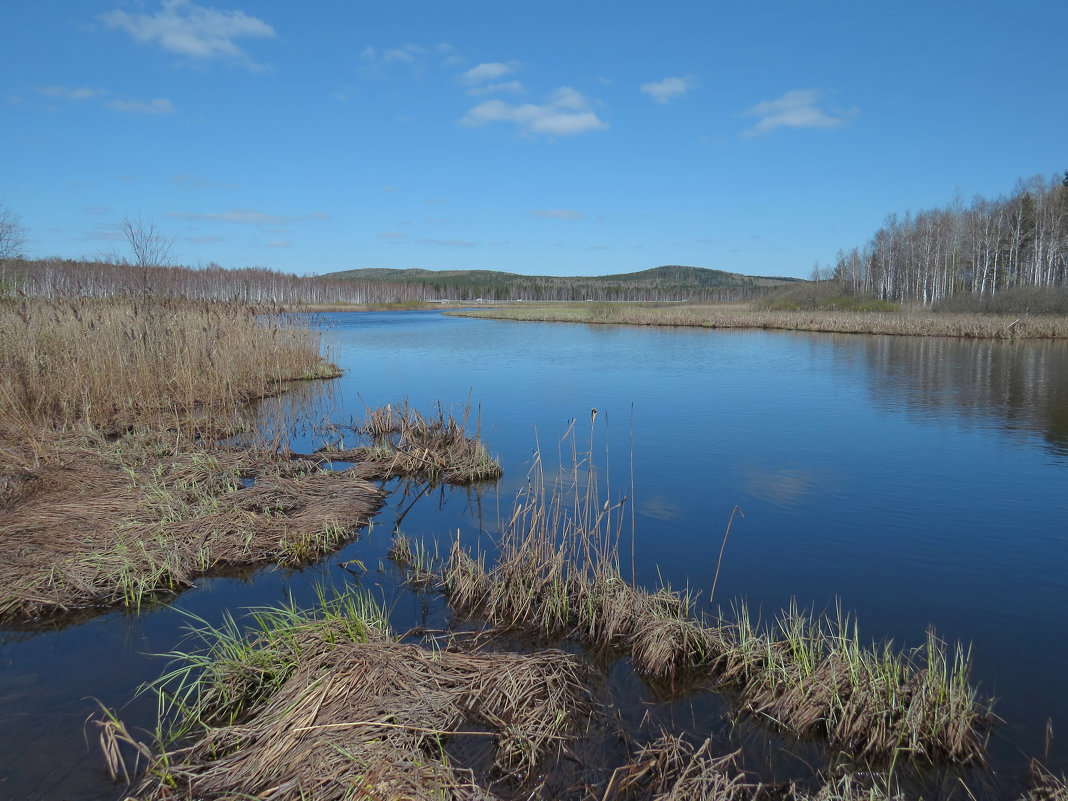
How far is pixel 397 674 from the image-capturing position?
3.31m

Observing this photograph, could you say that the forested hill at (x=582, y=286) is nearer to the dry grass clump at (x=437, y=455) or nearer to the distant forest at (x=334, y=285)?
the distant forest at (x=334, y=285)

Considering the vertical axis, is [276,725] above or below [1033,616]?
above

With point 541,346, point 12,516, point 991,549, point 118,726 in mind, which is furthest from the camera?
point 541,346

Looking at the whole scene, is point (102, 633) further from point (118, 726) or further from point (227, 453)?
point (227, 453)

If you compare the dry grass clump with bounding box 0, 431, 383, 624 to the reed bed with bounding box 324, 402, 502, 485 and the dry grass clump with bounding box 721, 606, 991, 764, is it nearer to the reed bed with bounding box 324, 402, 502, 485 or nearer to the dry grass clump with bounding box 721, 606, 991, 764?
the reed bed with bounding box 324, 402, 502, 485

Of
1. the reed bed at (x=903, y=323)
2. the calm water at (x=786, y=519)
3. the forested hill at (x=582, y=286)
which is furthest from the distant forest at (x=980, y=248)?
the forested hill at (x=582, y=286)

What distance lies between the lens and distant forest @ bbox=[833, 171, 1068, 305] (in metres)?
39.6

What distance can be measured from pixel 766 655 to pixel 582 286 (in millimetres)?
154950

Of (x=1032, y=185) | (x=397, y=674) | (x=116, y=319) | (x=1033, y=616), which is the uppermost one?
(x=1032, y=185)

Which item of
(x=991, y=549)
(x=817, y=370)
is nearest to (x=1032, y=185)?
(x=817, y=370)

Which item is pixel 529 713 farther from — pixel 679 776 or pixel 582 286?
pixel 582 286

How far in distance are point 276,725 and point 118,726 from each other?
0.70m

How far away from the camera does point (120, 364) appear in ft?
34.4

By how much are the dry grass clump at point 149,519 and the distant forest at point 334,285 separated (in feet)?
21.9
